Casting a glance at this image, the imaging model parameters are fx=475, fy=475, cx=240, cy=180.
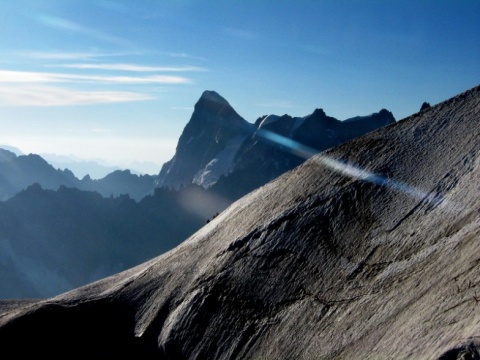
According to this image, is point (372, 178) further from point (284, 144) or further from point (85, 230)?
point (85, 230)

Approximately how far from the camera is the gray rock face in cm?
543

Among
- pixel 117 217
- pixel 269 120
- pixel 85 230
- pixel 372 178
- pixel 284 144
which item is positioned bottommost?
pixel 85 230

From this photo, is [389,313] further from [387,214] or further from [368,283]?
[387,214]

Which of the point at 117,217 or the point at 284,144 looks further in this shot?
the point at 117,217

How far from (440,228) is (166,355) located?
4.67m

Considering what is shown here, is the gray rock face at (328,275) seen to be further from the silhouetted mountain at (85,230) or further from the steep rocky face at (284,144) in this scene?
the steep rocky face at (284,144)

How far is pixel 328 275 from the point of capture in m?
6.90

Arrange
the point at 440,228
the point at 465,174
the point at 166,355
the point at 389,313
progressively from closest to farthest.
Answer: the point at 389,313, the point at 440,228, the point at 465,174, the point at 166,355

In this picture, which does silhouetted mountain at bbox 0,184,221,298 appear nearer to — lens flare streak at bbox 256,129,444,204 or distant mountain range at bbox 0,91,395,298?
distant mountain range at bbox 0,91,395,298

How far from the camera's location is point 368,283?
6289 millimetres

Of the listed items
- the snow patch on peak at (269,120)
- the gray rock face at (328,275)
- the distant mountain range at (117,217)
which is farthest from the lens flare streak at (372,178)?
the snow patch on peak at (269,120)

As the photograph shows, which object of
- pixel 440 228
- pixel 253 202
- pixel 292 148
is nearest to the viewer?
pixel 440 228

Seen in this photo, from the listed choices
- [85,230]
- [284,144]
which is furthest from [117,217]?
[284,144]

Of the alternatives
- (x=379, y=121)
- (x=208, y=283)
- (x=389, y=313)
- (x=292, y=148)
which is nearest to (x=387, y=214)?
(x=389, y=313)
